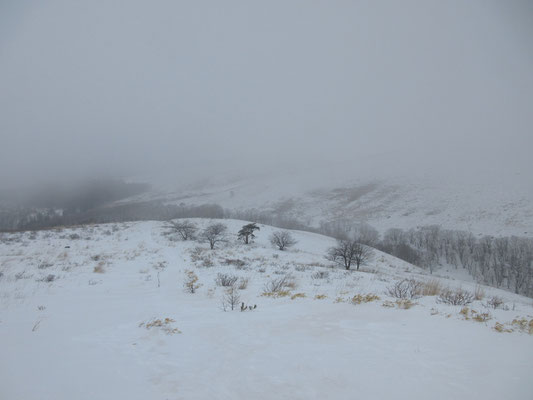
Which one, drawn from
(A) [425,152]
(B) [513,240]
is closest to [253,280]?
(B) [513,240]

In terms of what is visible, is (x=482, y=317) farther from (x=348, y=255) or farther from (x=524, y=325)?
(x=348, y=255)

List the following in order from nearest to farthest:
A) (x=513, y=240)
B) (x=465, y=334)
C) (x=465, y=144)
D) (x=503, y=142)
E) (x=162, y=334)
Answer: (x=465, y=334) < (x=162, y=334) < (x=513, y=240) < (x=503, y=142) < (x=465, y=144)

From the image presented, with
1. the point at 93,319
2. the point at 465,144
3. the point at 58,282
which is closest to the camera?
the point at 93,319

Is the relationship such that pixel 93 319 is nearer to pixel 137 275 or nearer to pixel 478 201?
pixel 137 275

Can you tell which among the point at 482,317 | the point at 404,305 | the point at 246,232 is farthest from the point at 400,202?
the point at 482,317

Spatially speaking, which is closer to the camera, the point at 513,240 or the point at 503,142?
the point at 513,240

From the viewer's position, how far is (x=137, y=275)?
35.1 ft

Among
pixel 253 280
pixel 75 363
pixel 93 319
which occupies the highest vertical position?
pixel 75 363

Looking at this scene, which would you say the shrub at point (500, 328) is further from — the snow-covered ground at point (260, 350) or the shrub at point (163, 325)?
the shrub at point (163, 325)

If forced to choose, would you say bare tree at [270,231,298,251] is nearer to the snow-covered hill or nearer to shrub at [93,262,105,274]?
shrub at [93,262,105,274]

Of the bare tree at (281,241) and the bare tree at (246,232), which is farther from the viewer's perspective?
the bare tree at (246,232)

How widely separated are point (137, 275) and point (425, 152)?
184328mm

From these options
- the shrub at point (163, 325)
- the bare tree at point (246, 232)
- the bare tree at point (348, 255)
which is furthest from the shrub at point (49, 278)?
the bare tree at point (246, 232)

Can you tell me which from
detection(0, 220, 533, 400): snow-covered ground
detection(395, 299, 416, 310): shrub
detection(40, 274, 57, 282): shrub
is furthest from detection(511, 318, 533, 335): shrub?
detection(40, 274, 57, 282): shrub
